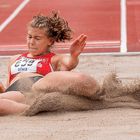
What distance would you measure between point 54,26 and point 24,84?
66 centimetres

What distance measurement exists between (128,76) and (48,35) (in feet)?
4.80

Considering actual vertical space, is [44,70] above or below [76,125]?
above

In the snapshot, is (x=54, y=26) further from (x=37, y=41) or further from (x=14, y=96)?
(x=14, y=96)

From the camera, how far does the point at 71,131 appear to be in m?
4.24

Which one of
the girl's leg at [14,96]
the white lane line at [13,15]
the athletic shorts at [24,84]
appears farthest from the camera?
the white lane line at [13,15]

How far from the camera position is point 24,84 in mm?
5297

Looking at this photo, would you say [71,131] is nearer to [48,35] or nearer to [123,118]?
[123,118]

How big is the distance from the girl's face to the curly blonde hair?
5 centimetres

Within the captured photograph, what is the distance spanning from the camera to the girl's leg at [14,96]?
5.08 m

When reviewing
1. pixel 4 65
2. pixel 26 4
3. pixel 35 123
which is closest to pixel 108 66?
pixel 4 65

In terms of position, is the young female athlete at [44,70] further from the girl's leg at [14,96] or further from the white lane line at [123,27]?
the white lane line at [123,27]

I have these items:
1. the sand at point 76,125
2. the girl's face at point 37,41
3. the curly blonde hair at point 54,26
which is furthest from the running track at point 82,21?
the sand at point 76,125

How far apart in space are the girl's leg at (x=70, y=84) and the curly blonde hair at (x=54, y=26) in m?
0.66

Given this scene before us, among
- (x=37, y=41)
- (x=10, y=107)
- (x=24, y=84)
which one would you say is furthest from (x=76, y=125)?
(x=37, y=41)
